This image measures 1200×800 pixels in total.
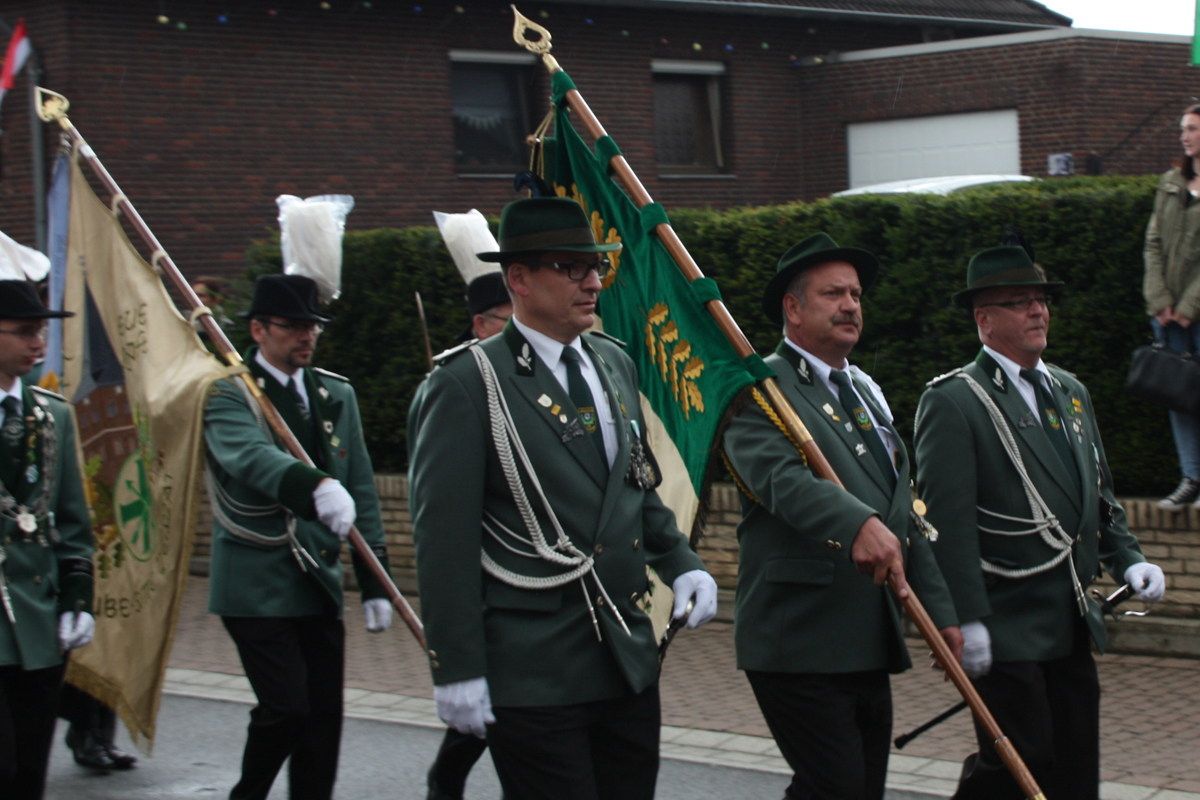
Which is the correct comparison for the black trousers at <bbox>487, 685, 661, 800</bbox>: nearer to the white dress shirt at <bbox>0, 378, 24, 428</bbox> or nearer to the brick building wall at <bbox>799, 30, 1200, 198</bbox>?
the white dress shirt at <bbox>0, 378, 24, 428</bbox>

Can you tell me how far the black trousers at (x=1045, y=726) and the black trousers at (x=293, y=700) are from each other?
2262mm

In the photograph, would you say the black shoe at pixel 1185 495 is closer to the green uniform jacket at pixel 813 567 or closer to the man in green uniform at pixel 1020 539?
the man in green uniform at pixel 1020 539

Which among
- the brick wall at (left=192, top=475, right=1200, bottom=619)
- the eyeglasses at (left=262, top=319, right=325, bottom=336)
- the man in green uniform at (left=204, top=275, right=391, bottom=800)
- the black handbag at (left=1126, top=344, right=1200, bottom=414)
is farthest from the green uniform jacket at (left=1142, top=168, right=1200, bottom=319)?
the eyeglasses at (left=262, top=319, right=325, bottom=336)

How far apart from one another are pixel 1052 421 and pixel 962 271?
392 cm

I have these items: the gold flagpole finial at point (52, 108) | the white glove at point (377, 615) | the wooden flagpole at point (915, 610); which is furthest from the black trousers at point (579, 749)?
the gold flagpole finial at point (52, 108)

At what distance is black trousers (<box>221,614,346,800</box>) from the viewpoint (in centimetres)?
532

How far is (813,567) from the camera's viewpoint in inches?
167

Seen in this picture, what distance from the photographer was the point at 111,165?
630 inches

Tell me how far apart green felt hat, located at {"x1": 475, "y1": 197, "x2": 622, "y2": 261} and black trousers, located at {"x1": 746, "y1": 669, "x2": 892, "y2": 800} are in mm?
1390

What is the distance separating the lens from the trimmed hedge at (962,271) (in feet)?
26.5

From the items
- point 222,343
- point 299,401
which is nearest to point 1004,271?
point 299,401

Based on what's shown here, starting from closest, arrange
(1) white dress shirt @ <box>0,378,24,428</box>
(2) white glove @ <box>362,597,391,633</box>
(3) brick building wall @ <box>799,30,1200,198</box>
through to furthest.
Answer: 1. (1) white dress shirt @ <box>0,378,24,428</box>
2. (2) white glove @ <box>362,597,391,633</box>
3. (3) brick building wall @ <box>799,30,1200,198</box>

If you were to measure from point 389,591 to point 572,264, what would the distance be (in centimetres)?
234

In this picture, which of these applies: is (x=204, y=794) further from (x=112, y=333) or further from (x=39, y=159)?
(x=39, y=159)
